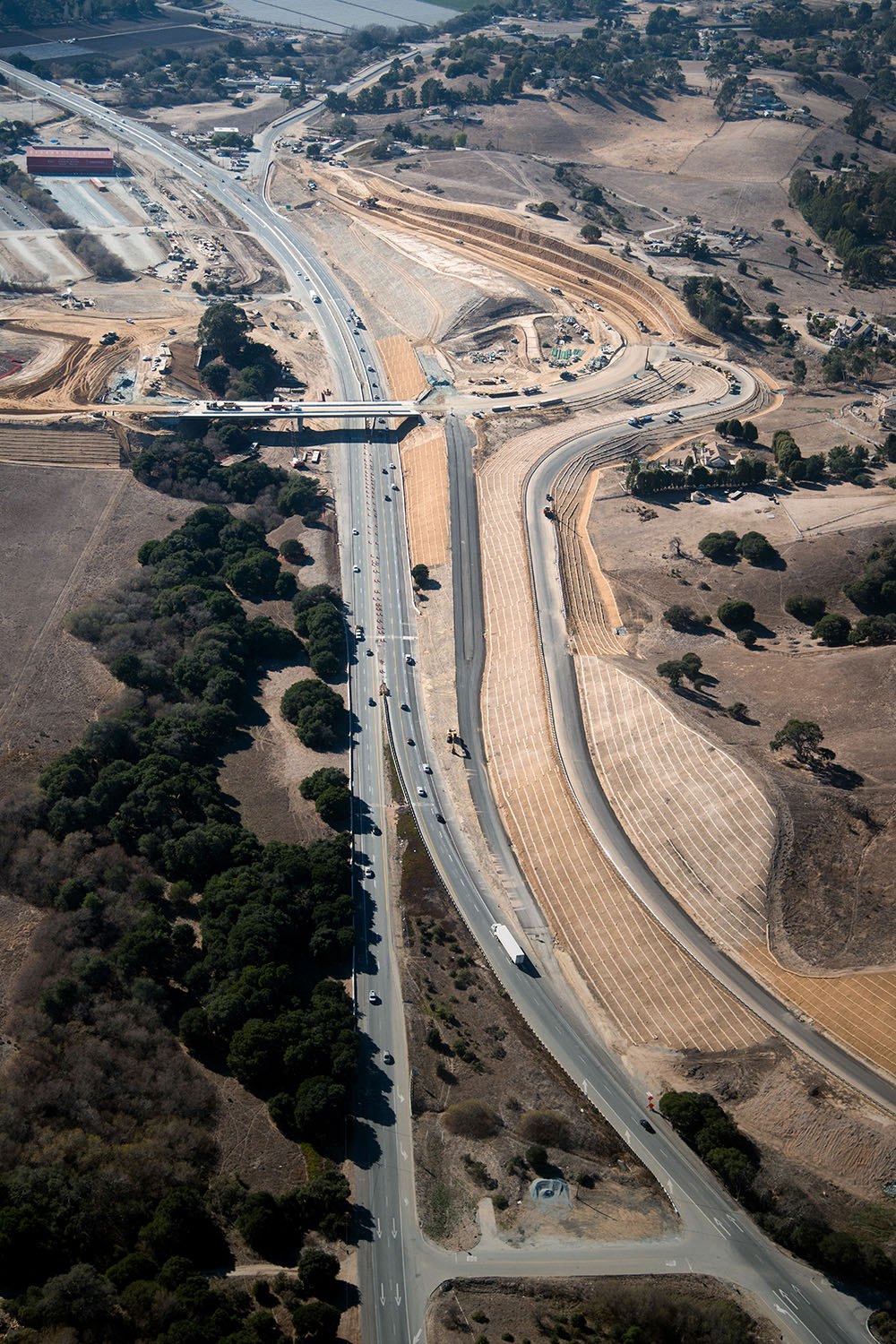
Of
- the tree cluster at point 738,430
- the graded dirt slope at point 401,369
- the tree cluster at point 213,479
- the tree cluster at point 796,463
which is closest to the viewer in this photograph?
the tree cluster at point 796,463

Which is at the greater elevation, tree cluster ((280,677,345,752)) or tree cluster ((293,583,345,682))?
tree cluster ((293,583,345,682))

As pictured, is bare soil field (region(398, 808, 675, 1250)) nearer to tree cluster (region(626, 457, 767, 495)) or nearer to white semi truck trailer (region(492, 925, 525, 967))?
white semi truck trailer (region(492, 925, 525, 967))

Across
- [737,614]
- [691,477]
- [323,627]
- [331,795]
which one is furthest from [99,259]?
[737,614]

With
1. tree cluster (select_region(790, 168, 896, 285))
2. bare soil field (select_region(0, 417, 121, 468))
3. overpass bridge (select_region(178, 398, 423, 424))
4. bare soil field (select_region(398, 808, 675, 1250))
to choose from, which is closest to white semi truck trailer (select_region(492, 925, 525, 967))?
bare soil field (select_region(398, 808, 675, 1250))

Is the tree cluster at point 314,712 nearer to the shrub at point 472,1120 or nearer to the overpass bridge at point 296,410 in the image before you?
the shrub at point 472,1120

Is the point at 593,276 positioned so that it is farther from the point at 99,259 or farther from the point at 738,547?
the point at 99,259

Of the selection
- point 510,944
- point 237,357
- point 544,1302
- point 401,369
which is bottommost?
point 544,1302

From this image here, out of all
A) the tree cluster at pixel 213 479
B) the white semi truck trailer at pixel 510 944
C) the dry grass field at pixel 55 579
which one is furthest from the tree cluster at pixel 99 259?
the white semi truck trailer at pixel 510 944
